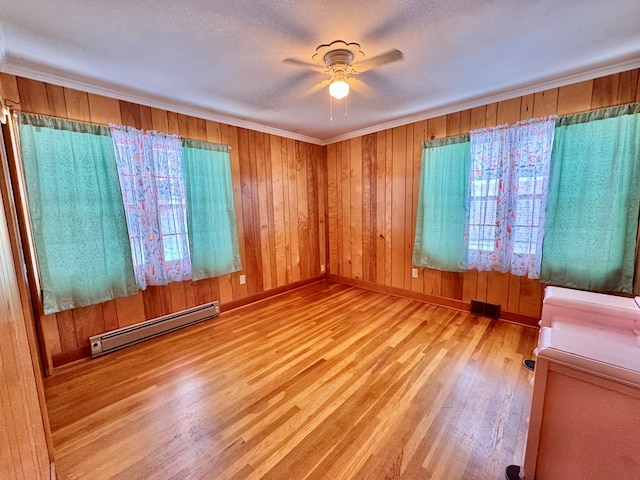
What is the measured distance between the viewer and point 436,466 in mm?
1281

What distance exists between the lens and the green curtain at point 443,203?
2895 mm

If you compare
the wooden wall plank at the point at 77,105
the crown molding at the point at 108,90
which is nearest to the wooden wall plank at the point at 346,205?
the crown molding at the point at 108,90

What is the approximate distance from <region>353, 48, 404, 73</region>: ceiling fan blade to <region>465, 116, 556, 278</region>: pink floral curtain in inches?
57.8

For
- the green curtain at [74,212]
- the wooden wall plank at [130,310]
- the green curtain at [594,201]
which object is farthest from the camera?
the wooden wall plank at [130,310]

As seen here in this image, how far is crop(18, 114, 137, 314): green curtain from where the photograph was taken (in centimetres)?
197

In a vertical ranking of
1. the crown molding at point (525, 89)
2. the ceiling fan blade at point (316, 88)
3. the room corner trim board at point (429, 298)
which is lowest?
the room corner trim board at point (429, 298)

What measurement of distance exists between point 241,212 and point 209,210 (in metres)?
0.46

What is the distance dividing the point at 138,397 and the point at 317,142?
3.77 metres

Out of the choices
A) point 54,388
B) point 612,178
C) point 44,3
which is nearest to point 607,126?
point 612,178

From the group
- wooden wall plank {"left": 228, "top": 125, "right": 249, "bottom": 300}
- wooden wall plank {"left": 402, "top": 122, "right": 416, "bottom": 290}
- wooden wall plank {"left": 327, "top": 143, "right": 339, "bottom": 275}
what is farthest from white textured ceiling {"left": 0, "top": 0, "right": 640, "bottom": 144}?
wooden wall plank {"left": 327, "top": 143, "right": 339, "bottom": 275}

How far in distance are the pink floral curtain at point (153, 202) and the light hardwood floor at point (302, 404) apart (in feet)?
2.40

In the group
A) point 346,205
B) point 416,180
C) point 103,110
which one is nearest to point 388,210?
point 416,180

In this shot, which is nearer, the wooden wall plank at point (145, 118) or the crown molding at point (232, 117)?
the crown molding at point (232, 117)

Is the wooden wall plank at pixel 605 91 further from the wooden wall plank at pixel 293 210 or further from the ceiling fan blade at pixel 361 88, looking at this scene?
the wooden wall plank at pixel 293 210
